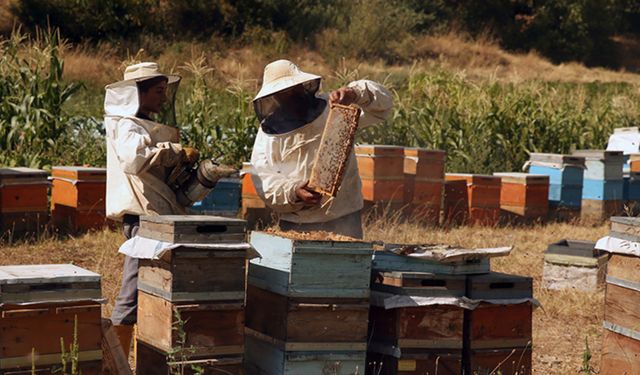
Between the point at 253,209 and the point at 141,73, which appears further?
the point at 253,209

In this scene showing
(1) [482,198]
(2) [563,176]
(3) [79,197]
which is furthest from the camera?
(2) [563,176]

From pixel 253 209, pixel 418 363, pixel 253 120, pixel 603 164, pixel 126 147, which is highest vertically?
pixel 253 120

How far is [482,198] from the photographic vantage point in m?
11.9

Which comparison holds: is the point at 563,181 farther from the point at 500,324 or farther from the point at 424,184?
the point at 500,324

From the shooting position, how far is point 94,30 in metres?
25.3

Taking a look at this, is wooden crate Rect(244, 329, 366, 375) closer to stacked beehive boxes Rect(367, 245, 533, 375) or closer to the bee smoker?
stacked beehive boxes Rect(367, 245, 533, 375)

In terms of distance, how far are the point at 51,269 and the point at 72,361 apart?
0.54m

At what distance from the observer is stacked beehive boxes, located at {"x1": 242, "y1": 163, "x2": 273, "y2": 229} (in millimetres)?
10297

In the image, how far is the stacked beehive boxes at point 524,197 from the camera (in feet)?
39.6

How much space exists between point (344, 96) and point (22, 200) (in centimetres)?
471

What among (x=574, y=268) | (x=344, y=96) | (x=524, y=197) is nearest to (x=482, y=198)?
(x=524, y=197)

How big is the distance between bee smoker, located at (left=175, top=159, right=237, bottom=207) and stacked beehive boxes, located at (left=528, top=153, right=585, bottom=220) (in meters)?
7.90

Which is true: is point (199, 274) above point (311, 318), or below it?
above

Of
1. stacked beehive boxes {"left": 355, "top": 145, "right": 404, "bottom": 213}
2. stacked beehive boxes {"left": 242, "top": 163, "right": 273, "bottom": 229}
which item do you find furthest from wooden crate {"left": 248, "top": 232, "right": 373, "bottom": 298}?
stacked beehive boxes {"left": 355, "top": 145, "right": 404, "bottom": 213}
